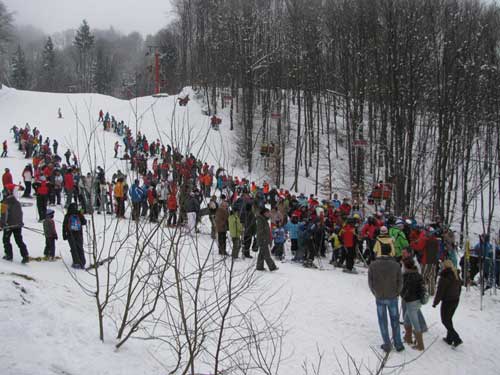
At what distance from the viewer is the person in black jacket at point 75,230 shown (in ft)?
31.8

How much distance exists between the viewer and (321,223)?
14.0m

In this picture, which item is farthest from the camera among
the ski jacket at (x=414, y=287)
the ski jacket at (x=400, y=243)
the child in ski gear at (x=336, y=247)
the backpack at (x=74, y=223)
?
the child in ski gear at (x=336, y=247)

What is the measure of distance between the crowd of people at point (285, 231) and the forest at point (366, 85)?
8.51ft

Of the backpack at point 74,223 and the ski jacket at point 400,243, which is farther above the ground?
the backpack at point 74,223

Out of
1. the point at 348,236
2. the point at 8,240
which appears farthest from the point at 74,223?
the point at 348,236

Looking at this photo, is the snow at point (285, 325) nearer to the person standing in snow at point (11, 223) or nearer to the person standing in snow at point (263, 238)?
the person standing in snow at point (11, 223)

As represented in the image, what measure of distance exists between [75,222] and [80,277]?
1211 mm

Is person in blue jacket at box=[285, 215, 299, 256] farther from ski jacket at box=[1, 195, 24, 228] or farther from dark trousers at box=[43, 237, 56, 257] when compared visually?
ski jacket at box=[1, 195, 24, 228]

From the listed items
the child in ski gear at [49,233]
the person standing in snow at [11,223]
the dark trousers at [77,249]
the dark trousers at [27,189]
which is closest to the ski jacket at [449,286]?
the dark trousers at [77,249]

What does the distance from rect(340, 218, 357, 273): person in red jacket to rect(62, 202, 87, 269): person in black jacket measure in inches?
279

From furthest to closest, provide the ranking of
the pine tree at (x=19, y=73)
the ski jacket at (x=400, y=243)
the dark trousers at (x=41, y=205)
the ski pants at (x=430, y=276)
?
the pine tree at (x=19, y=73) < the dark trousers at (x=41, y=205) < the ski jacket at (x=400, y=243) < the ski pants at (x=430, y=276)

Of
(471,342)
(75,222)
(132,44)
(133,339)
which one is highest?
(132,44)

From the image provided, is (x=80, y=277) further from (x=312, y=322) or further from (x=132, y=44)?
(x=132, y=44)

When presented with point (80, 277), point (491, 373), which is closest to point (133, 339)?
point (80, 277)
